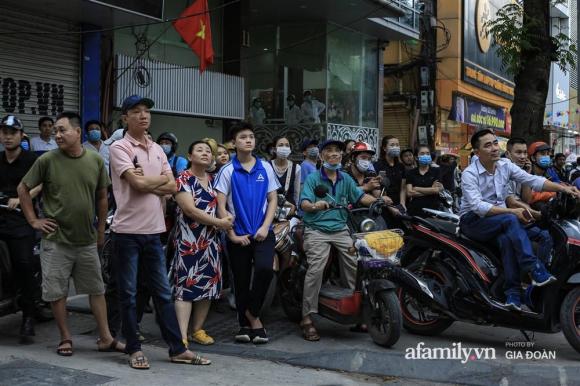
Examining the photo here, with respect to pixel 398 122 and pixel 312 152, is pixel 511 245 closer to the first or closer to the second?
pixel 312 152

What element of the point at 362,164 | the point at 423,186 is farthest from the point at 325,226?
the point at 423,186

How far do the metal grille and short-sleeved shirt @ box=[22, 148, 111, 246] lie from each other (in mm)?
7437

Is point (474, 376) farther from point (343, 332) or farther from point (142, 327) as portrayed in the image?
point (142, 327)

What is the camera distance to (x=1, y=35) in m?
10.2

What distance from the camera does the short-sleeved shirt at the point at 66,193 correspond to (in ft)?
16.5

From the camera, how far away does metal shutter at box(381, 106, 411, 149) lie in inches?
975

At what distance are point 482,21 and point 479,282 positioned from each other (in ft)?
77.3

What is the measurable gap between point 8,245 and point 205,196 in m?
1.64

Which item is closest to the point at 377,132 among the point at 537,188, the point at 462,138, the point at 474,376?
the point at 462,138

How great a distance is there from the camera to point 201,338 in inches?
222

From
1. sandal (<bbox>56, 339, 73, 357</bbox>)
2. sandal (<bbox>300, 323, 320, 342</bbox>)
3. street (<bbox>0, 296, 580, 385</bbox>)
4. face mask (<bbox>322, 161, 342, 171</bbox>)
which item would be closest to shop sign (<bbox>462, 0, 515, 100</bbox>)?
face mask (<bbox>322, 161, 342, 171</bbox>)

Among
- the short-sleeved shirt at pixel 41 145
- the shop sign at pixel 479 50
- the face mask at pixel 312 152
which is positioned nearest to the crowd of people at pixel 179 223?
the face mask at pixel 312 152

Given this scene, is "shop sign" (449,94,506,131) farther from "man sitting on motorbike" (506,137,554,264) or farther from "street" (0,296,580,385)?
"street" (0,296,580,385)

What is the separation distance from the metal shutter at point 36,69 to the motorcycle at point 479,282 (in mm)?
7151
